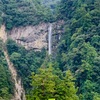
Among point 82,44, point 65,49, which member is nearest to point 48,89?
point 82,44

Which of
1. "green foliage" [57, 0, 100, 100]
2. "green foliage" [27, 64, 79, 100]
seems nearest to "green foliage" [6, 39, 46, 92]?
"green foliage" [57, 0, 100, 100]

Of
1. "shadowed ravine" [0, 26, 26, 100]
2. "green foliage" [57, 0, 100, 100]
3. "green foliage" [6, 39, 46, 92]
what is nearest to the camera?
"green foliage" [57, 0, 100, 100]

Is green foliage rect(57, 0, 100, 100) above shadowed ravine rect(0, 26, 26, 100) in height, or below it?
above

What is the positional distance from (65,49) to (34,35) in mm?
8127

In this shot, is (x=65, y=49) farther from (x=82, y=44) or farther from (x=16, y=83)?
(x=16, y=83)

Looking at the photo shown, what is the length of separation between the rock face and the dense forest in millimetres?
904

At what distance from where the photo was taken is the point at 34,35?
181 ft

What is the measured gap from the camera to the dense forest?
126 feet

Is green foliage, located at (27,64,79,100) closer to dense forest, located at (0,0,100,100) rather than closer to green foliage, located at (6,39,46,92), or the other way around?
dense forest, located at (0,0,100,100)

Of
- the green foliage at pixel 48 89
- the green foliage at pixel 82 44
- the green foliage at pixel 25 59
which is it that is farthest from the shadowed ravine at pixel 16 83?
the green foliage at pixel 48 89

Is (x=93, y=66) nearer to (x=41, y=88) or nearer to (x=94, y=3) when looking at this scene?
(x=94, y=3)

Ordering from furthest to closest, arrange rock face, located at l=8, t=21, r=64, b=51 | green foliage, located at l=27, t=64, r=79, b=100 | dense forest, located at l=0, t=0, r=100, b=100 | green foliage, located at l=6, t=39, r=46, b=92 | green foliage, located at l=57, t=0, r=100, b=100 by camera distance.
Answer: rock face, located at l=8, t=21, r=64, b=51, green foliage, located at l=6, t=39, r=46, b=92, dense forest, located at l=0, t=0, r=100, b=100, green foliage, located at l=57, t=0, r=100, b=100, green foliage, located at l=27, t=64, r=79, b=100

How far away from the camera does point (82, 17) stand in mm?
47188

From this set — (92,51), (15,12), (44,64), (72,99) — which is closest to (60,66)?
(44,64)
